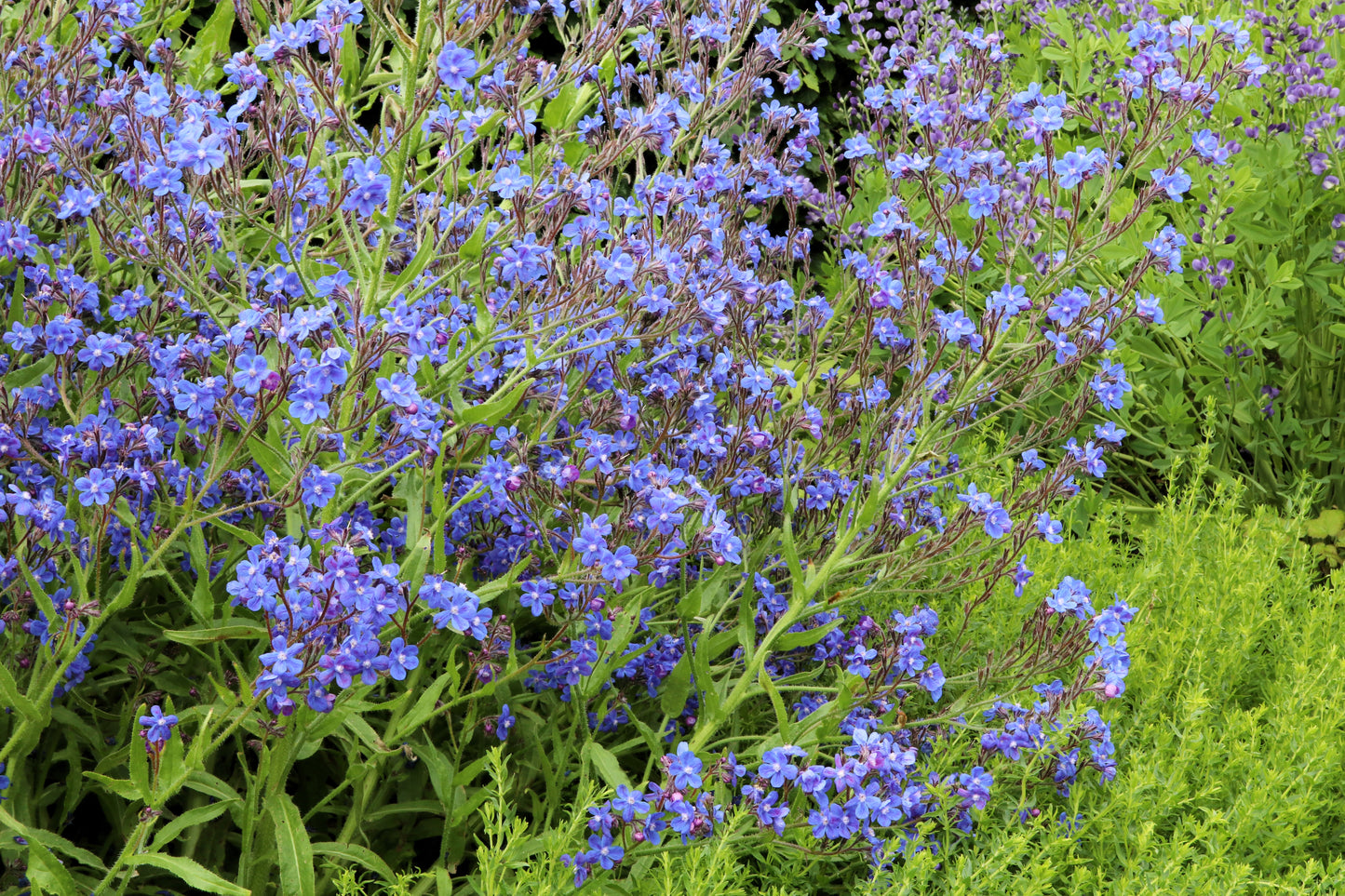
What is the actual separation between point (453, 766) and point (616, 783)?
1.09 feet

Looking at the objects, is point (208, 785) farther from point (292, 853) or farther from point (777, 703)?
point (777, 703)

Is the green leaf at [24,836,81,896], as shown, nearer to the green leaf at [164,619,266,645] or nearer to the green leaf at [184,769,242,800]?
the green leaf at [184,769,242,800]

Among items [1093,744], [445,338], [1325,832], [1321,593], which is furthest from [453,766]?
[1321,593]

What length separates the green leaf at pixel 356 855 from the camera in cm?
224

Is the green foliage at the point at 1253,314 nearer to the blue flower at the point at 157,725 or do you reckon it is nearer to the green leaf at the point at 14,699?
the blue flower at the point at 157,725

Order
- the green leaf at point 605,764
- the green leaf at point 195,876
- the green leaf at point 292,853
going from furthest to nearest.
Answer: the green leaf at point 605,764 → the green leaf at point 292,853 → the green leaf at point 195,876

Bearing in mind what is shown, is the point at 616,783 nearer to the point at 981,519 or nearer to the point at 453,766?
the point at 453,766

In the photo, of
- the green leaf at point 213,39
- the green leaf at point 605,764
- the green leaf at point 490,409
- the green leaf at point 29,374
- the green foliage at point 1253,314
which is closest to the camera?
the green leaf at point 490,409

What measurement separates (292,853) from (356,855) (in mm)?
200

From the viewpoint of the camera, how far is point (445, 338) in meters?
2.58

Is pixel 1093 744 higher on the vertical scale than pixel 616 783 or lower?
higher

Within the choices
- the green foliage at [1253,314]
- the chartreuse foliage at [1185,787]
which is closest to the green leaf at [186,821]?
the chartreuse foliage at [1185,787]

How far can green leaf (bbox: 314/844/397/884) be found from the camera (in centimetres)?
224

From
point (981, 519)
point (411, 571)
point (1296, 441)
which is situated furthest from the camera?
point (1296, 441)
